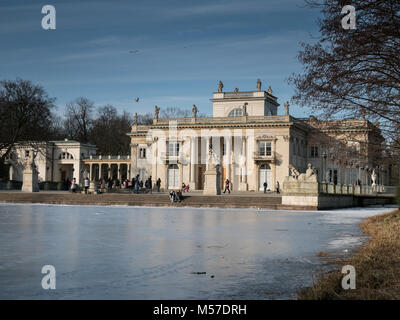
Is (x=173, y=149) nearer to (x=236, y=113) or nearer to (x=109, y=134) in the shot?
(x=236, y=113)

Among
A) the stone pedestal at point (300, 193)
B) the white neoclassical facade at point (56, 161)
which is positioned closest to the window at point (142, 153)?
the white neoclassical facade at point (56, 161)

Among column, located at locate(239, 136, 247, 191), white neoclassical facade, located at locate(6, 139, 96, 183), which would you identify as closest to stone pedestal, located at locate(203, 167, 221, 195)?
column, located at locate(239, 136, 247, 191)

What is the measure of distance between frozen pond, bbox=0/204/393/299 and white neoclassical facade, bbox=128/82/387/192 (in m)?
49.0

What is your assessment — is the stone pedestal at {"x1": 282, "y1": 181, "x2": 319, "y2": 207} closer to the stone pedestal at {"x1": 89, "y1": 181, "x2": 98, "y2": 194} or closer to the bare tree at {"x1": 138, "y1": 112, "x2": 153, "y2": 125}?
the stone pedestal at {"x1": 89, "y1": 181, "x2": 98, "y2": 194}

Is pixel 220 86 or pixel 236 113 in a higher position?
pixel 220 86

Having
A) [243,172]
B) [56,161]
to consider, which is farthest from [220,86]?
[56,161]

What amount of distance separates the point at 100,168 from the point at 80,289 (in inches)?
2953

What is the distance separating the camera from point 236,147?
6919 centimetres

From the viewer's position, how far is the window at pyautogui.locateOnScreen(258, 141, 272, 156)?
67.7 meters

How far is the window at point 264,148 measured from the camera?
67.7m

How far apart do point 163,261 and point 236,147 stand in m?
59.0

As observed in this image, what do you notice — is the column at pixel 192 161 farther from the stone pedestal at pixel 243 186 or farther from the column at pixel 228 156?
the stone pedestal at pixel 243 186
